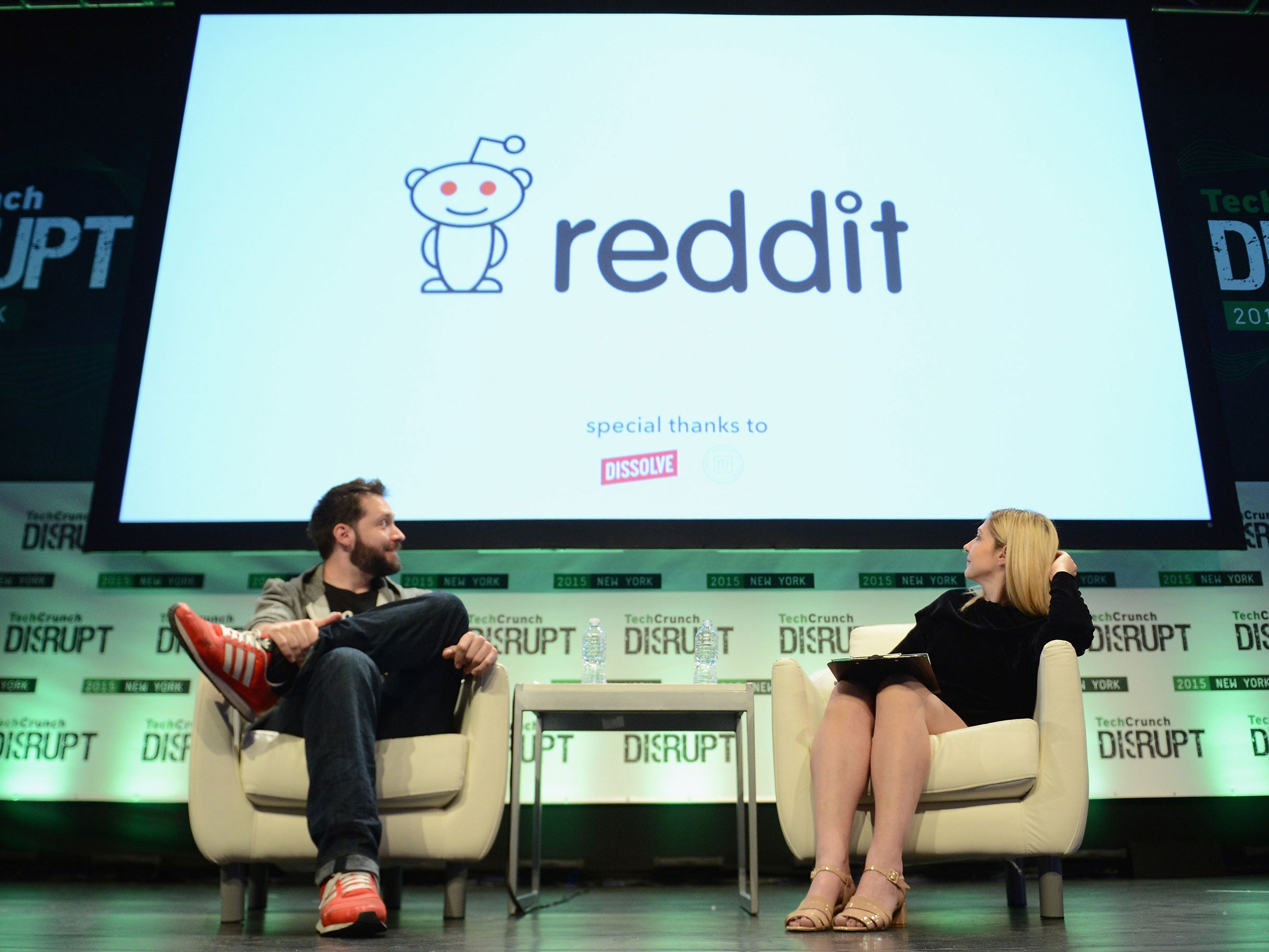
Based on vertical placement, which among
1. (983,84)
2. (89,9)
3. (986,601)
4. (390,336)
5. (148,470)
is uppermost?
(89,9)

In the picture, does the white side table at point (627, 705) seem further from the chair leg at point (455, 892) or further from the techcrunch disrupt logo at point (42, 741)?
the techcrunch disrupt logo at point (42, 741)

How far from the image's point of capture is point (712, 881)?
3.42m

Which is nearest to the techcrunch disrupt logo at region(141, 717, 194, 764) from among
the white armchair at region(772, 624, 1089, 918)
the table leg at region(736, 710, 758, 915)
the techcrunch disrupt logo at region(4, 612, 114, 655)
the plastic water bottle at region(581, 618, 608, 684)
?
the techcrunch disrupt logo at region(4, 612, 114, 655)

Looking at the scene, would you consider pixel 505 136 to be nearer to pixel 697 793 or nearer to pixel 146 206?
pixel 146 206

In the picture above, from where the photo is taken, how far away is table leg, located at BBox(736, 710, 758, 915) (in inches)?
86.1

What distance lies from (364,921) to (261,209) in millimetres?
2664

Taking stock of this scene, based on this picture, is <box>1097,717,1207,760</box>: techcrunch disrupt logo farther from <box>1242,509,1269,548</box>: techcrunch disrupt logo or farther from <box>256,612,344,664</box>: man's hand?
<box>256,612,344,664</box>: man's hand

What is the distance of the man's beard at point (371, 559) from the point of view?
2.55 metres

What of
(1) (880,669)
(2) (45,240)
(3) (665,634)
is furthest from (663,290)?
(2) (45,240)

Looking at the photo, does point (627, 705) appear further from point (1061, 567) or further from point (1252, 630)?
point (1252, 630)

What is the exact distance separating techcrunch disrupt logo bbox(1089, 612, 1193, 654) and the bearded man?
239 centimetres

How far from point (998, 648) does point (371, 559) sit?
1.49m

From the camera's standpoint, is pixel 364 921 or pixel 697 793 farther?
pixel 697 793

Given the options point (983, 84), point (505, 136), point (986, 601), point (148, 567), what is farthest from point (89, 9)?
Answer: point (986, 601)
